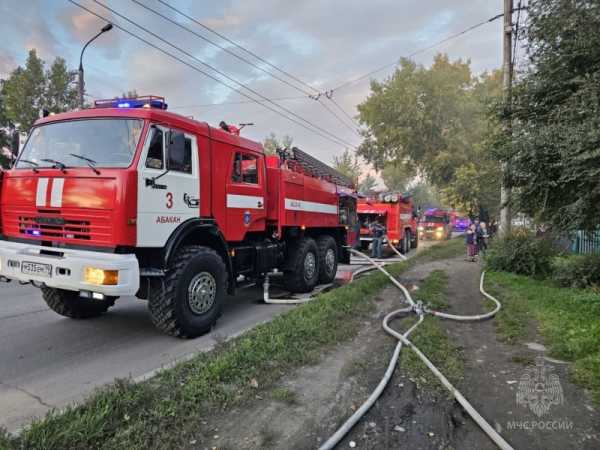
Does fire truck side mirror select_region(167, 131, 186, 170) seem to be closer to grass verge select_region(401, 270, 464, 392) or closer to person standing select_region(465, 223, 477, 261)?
grass verge select_region(401, 270, 464, 392)

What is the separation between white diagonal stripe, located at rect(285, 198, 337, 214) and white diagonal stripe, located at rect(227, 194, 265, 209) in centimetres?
66

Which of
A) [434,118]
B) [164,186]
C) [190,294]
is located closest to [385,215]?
[434,118]

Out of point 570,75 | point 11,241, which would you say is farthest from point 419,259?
point 11,241

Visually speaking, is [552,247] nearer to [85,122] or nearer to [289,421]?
[289,421]

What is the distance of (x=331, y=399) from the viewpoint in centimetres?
328

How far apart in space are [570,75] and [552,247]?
4451 millimetres

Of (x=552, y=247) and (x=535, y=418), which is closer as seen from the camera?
(x=535, y=418)

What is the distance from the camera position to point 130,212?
4.07 meters

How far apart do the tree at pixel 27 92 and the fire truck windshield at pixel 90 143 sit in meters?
21.7

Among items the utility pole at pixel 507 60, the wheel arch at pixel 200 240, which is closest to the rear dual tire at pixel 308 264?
the wheel arch at pixel 200 240

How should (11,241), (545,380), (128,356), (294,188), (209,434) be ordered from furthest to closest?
(294,188) → (11,241) → (128,356) → (545,380) → (209,434)

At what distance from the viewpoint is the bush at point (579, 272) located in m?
7.77

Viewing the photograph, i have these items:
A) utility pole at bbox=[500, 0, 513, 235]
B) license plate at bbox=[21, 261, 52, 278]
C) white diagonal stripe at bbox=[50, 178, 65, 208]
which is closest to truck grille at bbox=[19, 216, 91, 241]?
white diagonal stripe at bbox=[50, 178, 65, 208]

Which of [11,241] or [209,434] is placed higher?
[11,241]
